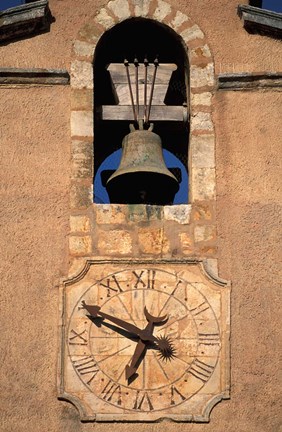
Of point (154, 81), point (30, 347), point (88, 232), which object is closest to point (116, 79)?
point (154, 81)

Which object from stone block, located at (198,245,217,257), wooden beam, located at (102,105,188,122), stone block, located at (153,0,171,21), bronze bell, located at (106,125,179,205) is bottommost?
stone block, located at (198,245,217,257)

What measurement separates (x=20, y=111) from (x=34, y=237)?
0.88 meters

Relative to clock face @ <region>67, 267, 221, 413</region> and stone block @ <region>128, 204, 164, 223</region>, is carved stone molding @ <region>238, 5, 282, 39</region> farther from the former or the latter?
clock face @ <region>67, 267, 221, 413</region>

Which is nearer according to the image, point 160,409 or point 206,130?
point 160,409

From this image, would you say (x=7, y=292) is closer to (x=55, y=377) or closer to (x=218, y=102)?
(x=55, y=377)

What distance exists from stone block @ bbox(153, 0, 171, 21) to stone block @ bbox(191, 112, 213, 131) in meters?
0.73

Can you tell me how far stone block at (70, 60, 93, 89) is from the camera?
12.2 m

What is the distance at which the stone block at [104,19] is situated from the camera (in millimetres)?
12367

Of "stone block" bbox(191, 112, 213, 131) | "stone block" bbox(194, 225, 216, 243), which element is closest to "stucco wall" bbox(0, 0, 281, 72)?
"stone block" bbox(191, 112, 213, 131)

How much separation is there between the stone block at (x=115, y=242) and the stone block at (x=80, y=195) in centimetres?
22

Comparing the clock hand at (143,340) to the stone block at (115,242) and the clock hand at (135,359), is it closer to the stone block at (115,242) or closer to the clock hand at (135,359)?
the clock hand at (135,359)

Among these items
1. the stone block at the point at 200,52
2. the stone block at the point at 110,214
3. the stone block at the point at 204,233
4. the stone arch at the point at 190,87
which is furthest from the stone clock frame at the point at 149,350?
the stone block at the point at 200,52

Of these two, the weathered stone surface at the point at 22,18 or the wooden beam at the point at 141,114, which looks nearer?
the weathered stone surface at the point at 22,18

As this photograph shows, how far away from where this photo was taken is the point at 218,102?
1216 centimetres
